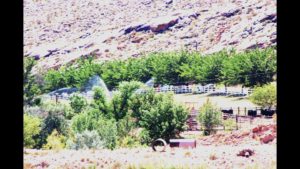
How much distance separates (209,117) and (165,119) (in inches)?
69.4

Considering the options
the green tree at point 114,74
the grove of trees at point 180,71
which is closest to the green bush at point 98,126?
the grove of trees at point 180,71

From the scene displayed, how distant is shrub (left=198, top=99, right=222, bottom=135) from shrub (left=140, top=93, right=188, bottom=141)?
3.07 ft

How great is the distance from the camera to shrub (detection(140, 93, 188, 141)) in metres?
11.5

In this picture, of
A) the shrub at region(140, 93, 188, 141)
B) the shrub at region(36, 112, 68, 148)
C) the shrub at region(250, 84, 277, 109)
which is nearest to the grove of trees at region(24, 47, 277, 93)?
the shrub at region(250, 84, 277, 109)

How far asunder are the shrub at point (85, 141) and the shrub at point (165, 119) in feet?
4.80

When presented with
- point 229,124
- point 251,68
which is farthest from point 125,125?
point 251,68

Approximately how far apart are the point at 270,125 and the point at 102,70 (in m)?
8.90

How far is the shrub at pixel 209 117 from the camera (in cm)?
1257

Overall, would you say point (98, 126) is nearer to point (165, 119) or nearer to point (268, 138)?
point (165, 119)

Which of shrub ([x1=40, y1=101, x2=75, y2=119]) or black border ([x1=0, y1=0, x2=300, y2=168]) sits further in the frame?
shrub ([x1=40, y1=101, x2=75, y2=119])

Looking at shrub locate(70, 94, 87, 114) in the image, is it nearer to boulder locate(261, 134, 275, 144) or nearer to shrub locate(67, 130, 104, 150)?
shrub locate(67, 130, 104, 150)
